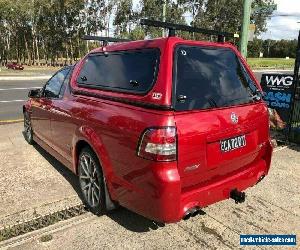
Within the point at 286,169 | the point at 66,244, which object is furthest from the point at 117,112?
the point at 286,169

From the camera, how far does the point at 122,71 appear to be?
3721 mm

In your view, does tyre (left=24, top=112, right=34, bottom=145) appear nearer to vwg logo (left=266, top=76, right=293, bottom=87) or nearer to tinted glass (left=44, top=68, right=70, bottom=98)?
tinted glass (left=44, top=68, right=70, bottom=98)

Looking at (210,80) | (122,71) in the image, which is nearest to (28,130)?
(122,71)

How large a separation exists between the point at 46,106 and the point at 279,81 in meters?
4.95

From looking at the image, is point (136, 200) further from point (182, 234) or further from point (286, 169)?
point (286, 169)

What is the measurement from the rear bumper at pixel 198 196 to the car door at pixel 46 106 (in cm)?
264

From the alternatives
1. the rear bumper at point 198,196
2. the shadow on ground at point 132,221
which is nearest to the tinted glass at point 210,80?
the rear bumper at point 198,196

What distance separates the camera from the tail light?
9.54ft

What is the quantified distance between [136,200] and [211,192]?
70 centimetres

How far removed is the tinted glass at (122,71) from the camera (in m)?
3.32

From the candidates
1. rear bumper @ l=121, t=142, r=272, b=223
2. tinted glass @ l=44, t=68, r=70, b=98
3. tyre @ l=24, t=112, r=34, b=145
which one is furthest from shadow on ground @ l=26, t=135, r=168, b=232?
tyre @ l=24, t=112, r=34, b=145

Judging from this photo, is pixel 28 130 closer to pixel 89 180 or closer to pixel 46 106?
pixel 46 106

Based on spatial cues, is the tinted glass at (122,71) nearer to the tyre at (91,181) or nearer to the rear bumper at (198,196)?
the tyre at (91,181)

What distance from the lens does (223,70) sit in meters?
3.64
